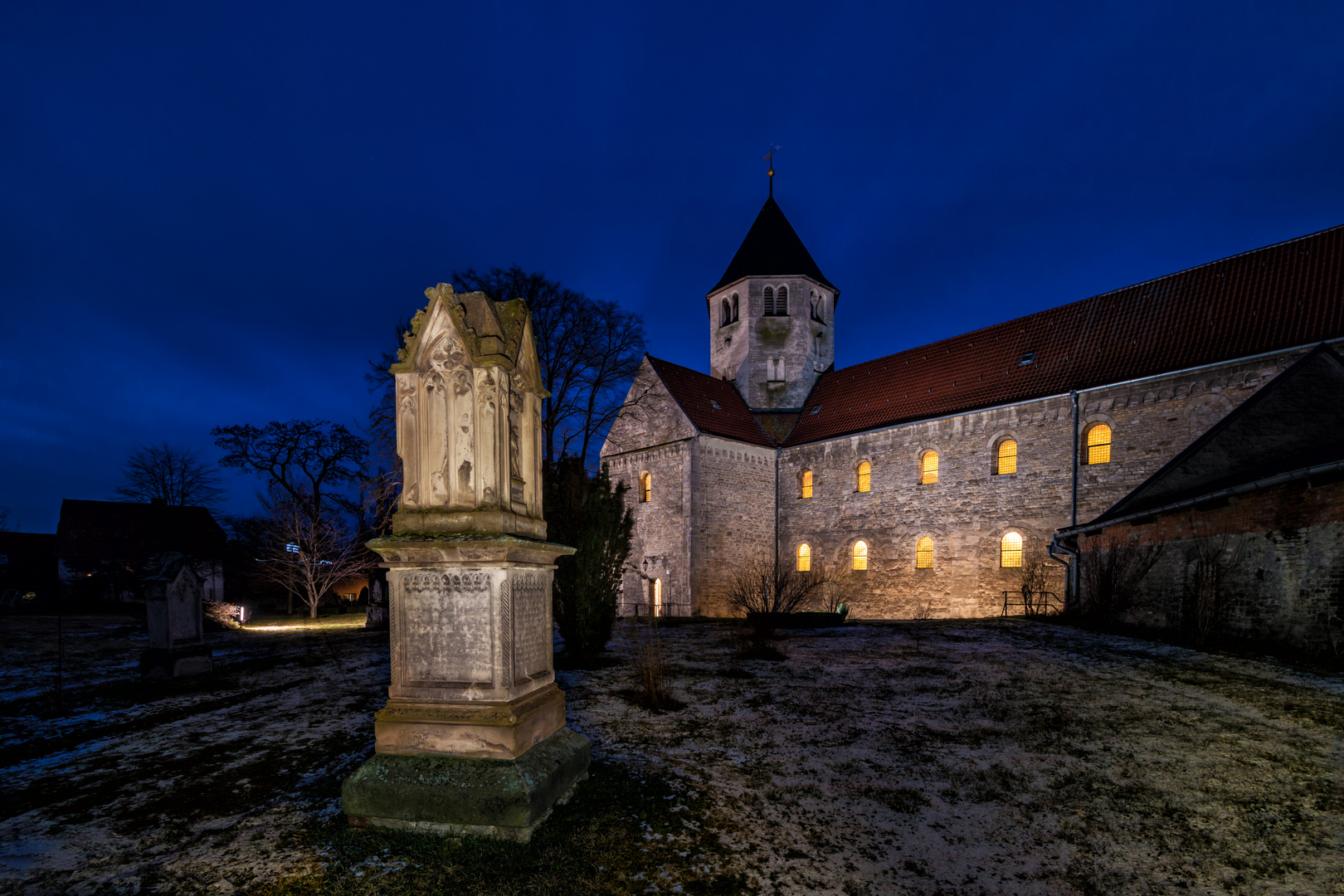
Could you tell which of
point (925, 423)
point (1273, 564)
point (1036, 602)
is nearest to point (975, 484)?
point (925, 423)

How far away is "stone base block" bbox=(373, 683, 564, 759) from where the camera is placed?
328 cm

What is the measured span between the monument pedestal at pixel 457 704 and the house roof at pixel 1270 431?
1203 centimetres

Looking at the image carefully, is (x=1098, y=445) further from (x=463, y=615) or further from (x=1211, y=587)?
(x=463, y=615)

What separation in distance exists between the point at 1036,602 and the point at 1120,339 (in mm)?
8082

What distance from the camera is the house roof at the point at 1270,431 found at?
10992mm

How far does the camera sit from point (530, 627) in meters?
3.71

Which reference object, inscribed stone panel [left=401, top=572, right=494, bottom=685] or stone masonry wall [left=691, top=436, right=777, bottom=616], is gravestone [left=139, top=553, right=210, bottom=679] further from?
stone masonry wall [left=691, top=436, right=777, bottom=616]

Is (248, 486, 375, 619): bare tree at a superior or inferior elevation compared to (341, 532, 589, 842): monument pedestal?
inferior

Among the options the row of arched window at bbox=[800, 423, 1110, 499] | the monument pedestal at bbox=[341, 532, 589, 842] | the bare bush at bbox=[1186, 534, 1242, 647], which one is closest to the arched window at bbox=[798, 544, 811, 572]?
the row of arched window at bbox=[800, 423, 1110, 499]

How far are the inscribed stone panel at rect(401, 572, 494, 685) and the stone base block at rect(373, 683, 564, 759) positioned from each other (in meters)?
0.15

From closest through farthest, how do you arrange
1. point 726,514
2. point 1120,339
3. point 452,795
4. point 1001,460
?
1. point 452,795
2. point 1120,339
3. point 1001,460
4. point 726,514

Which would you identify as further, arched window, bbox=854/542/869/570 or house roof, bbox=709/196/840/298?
house roof, bbox=709/196/840/298

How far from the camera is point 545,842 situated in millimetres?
3025

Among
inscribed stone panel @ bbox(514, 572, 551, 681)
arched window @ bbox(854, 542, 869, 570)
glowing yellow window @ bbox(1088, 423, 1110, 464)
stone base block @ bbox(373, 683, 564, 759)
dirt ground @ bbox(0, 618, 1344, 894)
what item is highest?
glowing yellow window @ bbox(1088, 423, 1110, 464)
